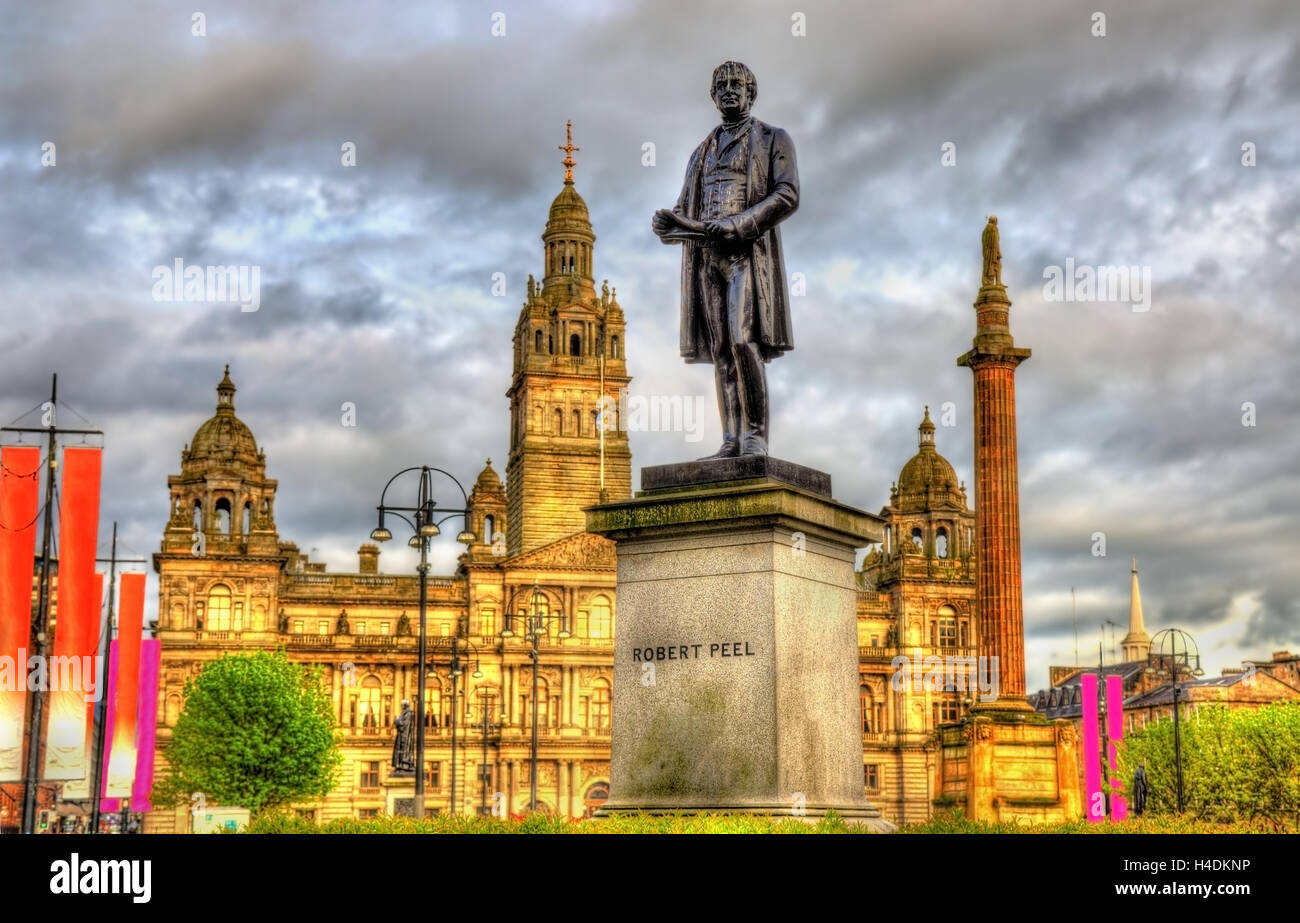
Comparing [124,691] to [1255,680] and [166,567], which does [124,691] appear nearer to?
[166,567]

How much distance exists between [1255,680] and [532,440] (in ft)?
179

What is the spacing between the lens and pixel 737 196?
1309 cm

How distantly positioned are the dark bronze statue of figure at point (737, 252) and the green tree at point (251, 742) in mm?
57487

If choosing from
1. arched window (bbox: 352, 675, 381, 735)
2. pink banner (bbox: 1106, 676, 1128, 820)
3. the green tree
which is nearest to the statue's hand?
pink banner (bbox: 1106, 676, 1128, 820)

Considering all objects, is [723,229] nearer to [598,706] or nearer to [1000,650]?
[1000,650]

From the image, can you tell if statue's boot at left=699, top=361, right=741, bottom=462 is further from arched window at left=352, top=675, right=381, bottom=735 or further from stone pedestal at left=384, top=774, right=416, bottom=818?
arched window at left=352, top=675, right=381, bottom=735

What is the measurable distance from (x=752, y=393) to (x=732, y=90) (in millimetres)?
2586

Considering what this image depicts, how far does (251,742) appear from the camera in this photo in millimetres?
66812

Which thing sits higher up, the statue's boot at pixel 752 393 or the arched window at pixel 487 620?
the arched window at pixel 487 620

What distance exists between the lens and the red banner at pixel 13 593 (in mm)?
36562

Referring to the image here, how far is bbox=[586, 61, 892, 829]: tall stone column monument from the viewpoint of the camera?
1184 centimetres

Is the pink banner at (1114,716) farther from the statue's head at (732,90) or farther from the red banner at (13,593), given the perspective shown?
the statue's head at (732,90)

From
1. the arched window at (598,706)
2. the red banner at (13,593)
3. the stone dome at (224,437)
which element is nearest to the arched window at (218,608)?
the stone dome at (224,437)

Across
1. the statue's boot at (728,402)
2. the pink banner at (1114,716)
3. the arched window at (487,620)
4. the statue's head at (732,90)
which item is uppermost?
the arched window at (487,620)
